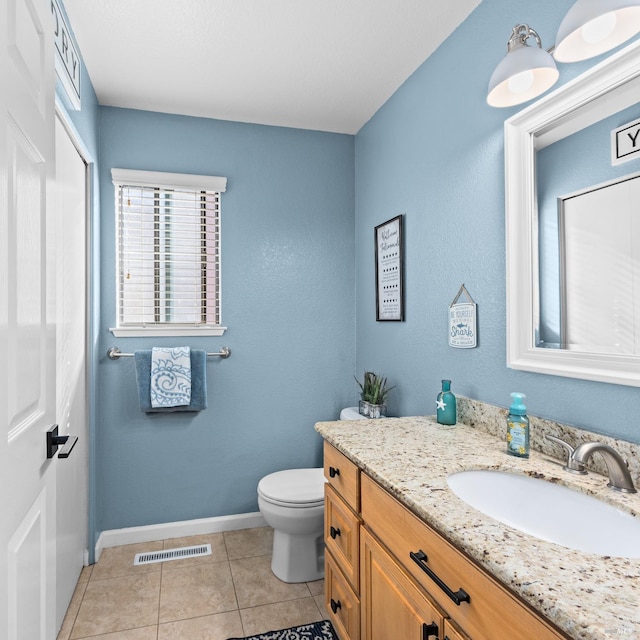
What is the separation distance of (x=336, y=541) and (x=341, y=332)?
1.48 metres

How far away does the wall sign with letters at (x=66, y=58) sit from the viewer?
5.35ft

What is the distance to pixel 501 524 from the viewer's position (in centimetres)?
93

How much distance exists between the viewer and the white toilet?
2.11 m

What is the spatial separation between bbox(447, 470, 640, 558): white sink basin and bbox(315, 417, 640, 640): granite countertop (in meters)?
0.02

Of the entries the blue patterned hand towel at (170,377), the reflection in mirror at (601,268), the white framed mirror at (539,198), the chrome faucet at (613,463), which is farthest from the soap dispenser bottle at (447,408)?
the blue patterned hand towel at (170,377)

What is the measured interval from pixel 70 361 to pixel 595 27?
2.19 m

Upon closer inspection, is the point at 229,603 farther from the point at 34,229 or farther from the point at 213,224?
the point at 213,224

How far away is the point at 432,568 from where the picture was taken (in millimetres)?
1007

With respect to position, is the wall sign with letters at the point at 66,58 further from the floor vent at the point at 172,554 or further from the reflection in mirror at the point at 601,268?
the floor vent at the point at 172,554

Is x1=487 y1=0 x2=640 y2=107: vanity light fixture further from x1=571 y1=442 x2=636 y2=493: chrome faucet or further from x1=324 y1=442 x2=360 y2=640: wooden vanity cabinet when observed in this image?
x1=324 y1=442 x2=360 y2=640: wooden vanity cabinet

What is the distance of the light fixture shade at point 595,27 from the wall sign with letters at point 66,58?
1.58 meters

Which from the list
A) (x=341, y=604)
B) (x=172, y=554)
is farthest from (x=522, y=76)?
(x=172, y=554)

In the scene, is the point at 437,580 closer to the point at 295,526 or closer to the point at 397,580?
the point at 397,580

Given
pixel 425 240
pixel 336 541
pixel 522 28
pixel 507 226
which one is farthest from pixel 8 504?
pixel 425 240
